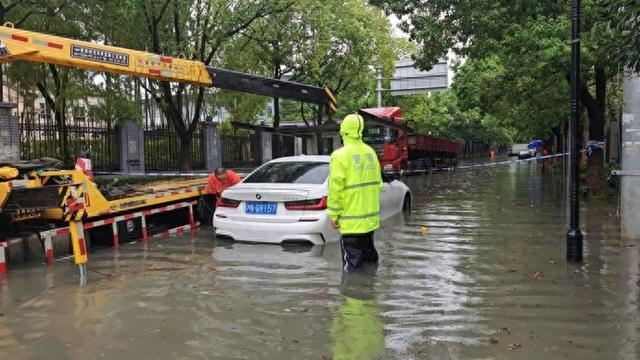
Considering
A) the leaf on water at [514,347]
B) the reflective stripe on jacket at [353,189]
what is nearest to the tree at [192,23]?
the reflective stripe on jacket at [353,189]

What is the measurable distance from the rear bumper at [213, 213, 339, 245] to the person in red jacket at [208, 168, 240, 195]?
7.24 feet

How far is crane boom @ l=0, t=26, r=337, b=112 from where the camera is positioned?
7.10m

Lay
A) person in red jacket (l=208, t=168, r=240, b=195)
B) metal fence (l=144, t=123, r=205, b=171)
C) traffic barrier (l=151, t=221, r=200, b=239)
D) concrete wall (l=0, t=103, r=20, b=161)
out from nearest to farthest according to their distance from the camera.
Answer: traffic barrier (l=151, t=221, r=200, b=239) < person in red jacket (l=208, t=168, r=240, b=195) < concrete wall (l=0, t=103, r=20, b=161) < metal fence (l=144, t=123, r=205, b=171)

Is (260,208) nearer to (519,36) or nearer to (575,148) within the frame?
(575,148)

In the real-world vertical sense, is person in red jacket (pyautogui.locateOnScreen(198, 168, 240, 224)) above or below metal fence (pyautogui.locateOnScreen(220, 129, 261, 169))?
below

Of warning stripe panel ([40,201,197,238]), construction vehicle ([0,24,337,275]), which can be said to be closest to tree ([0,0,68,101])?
construction vehicle ([0,24,337,275])

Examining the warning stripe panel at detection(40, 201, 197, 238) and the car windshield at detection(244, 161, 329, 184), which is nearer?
the warning stripe panel at detection(40, 201, 197, 238)

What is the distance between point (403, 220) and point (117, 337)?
7176 mm

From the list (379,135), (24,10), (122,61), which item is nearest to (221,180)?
(122,61)

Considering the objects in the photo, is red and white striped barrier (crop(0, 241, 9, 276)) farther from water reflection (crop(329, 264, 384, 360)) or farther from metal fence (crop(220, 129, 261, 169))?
metal fence (crop(220, 129, 261, 169))

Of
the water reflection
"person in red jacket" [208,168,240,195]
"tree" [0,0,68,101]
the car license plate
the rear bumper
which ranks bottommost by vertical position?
the water reflection

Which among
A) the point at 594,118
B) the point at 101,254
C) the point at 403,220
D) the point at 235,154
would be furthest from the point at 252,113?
the point at 101,254

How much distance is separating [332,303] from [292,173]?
371 cm

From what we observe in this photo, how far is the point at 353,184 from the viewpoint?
20.4ft
